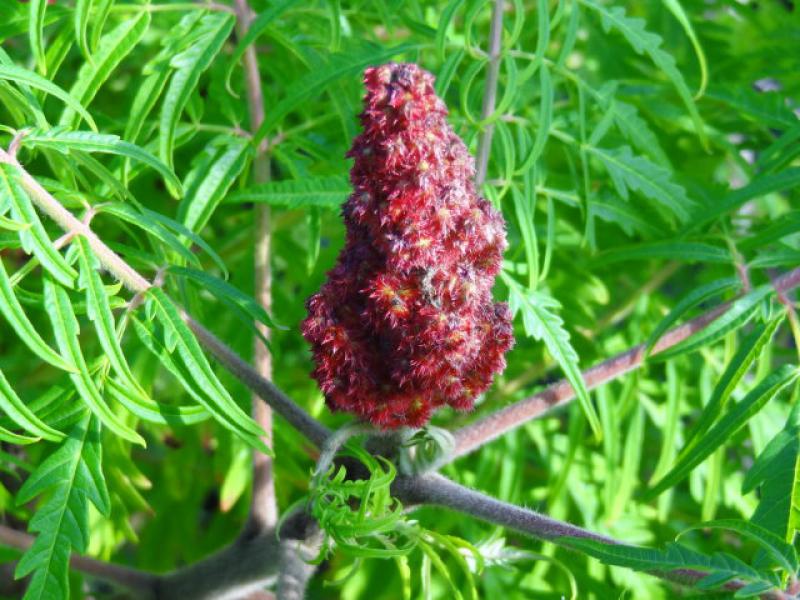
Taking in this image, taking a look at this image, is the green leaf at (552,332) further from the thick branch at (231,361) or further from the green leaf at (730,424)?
the thick branch at (231,361)

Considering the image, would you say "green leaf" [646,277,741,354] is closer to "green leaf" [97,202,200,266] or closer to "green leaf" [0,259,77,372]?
"green leaf" [97,202,200,266]

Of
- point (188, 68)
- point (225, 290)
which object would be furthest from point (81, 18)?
point (225, 290)

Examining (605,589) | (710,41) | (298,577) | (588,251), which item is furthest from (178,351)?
(710,41)

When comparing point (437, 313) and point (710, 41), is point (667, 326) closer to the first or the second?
point (437, 313)

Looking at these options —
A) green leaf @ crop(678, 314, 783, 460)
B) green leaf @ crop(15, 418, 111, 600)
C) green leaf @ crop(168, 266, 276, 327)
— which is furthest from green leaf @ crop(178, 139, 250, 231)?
green leaf @ crop(678, 314, 783, 460)

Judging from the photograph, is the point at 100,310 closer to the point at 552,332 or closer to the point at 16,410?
the point at 16,410

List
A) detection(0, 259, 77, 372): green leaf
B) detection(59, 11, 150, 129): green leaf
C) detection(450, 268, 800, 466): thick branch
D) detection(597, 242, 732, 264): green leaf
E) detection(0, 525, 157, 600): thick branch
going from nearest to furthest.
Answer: detection(0, 259, 77, 372): green leaf
detection(59, 11, 150, 129): green leaf
detection(450, 268, 800, 466): thick branch
detection(597, 242, 732, 264): green leaf
detection(0, 525, 157, 600): thick branch
